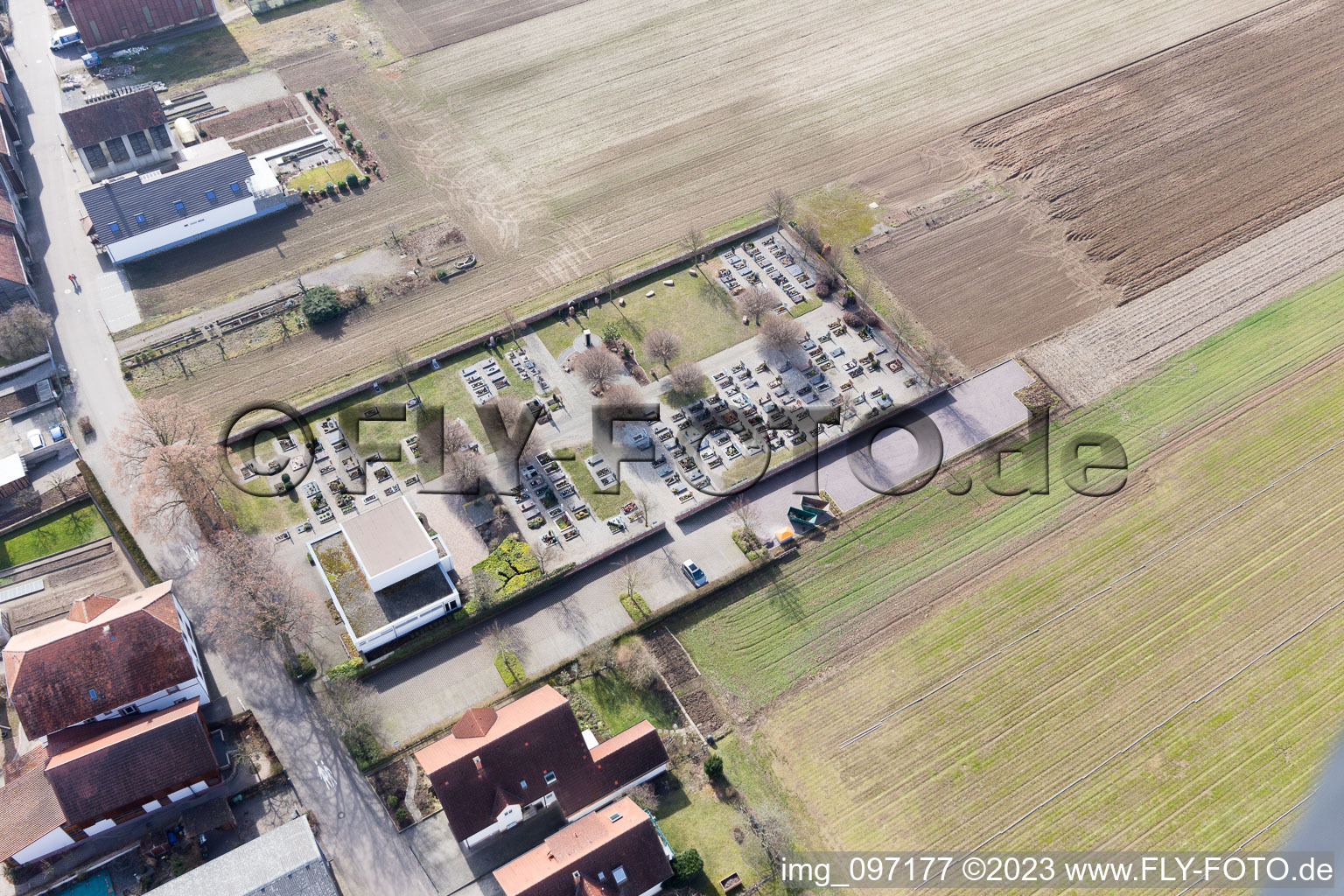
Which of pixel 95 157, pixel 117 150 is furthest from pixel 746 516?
pixel 95 157

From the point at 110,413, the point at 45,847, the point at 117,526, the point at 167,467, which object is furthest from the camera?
the point at 110,413

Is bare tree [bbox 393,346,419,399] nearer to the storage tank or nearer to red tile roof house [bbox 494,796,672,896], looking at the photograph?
red tile roof house [bbox 494,796,672,896]

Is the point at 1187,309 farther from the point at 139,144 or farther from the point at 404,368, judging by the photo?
the point at 139,144

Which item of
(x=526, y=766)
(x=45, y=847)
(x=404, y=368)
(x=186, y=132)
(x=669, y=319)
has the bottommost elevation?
(x=526, y=766)

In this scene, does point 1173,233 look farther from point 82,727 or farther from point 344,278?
point 82,727

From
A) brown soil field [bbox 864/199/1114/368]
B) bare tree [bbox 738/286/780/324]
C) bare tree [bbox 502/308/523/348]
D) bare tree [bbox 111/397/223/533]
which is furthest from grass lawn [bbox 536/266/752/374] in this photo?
bare tree [bbox 111/397/223/533]

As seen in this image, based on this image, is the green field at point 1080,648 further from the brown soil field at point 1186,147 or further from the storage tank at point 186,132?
the storage tank at point 186,132
